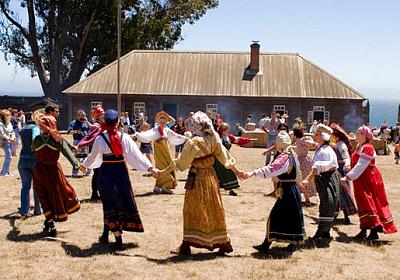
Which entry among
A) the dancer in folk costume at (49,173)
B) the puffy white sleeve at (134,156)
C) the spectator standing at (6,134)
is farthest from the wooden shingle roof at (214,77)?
the puffy white sleeve at (134,156)

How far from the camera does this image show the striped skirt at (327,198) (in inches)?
293

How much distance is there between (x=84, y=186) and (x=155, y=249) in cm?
542

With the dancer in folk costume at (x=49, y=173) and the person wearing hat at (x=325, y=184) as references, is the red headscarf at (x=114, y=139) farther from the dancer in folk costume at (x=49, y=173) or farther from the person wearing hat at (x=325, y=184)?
the person wearing hat at (x=325, y=184)

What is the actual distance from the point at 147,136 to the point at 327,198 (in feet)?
14.3

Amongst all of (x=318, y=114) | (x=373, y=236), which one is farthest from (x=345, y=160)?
(x=318, y=114)

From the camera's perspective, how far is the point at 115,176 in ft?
22.7

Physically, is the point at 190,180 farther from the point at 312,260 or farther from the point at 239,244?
the point at 312,260

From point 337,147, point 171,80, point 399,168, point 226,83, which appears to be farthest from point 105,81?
point 337,147

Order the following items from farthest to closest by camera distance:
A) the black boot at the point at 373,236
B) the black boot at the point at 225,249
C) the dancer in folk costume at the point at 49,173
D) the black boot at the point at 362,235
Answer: the black boot at the point at 362,235 < the black boot at the point at 373,236 < the dancer in folk costume at the point at 49,173 < the black boot at the point at 225,249

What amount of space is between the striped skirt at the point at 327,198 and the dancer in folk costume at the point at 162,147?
3.82 metres

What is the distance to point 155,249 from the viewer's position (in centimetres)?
711

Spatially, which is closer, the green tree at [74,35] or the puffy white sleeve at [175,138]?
the puffy white sleeve at [175,138]

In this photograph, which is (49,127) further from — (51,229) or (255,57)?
(255,57)

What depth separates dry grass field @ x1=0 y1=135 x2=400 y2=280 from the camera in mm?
6141
